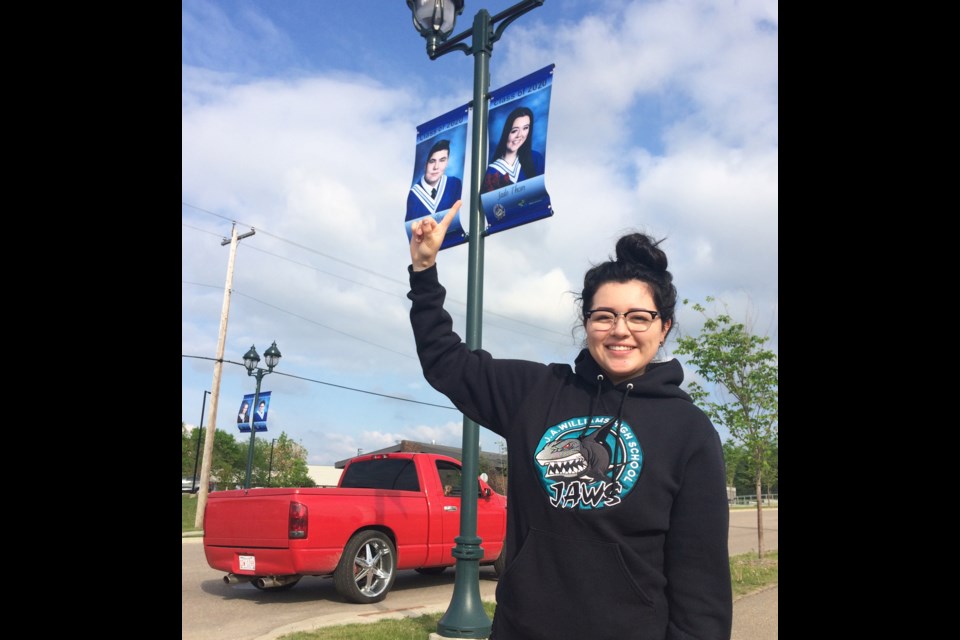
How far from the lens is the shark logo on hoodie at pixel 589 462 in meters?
2.10

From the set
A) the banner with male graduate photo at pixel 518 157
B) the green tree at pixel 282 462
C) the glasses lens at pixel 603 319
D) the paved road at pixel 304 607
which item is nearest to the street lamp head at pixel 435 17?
the banner with male graduate photo at pixel 518 157

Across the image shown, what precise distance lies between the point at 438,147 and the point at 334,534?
14.5 ft

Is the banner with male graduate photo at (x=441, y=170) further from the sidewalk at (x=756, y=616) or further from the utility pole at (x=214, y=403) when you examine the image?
the utility pole at (x=214, y=403)

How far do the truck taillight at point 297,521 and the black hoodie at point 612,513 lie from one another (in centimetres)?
612

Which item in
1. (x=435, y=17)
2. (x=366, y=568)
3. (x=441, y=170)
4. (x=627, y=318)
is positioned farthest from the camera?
(x=366, y=568)

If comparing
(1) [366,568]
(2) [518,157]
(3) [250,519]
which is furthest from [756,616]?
(3) [250,519]

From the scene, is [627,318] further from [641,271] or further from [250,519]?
[250,519]

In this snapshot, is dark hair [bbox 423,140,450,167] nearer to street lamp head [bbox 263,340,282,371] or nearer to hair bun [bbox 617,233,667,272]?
hair bun [bbox 617,233,667,272]

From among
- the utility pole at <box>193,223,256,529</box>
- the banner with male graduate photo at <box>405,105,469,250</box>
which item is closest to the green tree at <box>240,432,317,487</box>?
the utility pole at <box>193,223,256,529</box>

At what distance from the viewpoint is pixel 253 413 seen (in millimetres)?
23156

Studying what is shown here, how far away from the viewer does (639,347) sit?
2346 mm

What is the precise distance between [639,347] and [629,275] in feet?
0.79

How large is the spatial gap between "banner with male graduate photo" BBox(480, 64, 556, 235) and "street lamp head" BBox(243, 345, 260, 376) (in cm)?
1828
